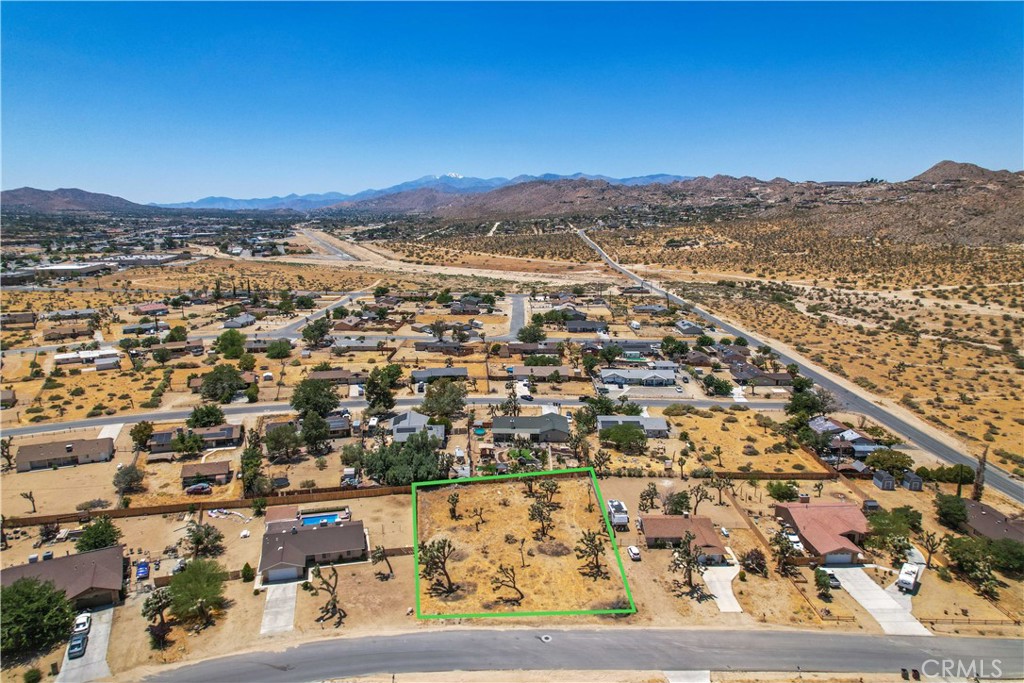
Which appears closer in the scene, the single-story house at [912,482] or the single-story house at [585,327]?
the single-story house at [912,482]

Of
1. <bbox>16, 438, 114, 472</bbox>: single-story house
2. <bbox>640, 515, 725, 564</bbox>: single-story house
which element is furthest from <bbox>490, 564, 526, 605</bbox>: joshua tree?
<bbox>16, 438, 114, 472</bbox>: single-story house

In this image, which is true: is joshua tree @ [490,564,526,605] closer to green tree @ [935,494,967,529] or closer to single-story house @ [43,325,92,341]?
green tree @ [935,494,967,529]

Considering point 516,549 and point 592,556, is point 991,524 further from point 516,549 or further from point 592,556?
point 516,549

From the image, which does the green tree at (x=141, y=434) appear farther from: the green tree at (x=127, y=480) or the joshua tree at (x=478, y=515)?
the joshua tree at (x=478, y=515)

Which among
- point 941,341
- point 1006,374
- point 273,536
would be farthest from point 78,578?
point 941,341

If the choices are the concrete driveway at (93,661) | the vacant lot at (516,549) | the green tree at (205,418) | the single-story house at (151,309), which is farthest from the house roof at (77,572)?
the single-story house at (151,309)

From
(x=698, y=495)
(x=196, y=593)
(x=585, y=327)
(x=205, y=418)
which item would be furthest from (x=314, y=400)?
A: (x=585, y=327)
